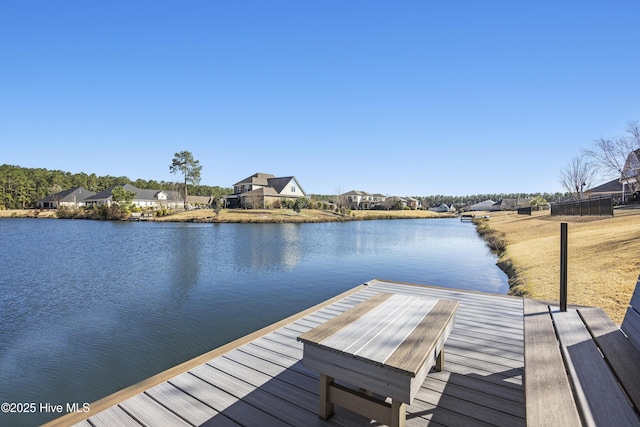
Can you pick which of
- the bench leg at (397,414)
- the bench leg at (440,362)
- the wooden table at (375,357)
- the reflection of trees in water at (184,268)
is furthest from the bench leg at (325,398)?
the reflection of trees in water at (184,268)

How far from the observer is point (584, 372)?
1.88 metres

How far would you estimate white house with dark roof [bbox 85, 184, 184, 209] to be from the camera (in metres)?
58.3

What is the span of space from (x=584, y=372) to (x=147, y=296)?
400 inches

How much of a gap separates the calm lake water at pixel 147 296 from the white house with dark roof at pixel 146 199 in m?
43.4

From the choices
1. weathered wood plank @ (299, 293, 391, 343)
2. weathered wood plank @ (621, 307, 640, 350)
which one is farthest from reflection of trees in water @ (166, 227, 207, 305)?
weathered wood plank @ (621, 307, 640, 350)

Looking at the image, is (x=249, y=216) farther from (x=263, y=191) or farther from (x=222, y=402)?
(x=222, y=402)

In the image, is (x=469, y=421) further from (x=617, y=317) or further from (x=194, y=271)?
(x=194, y=271)

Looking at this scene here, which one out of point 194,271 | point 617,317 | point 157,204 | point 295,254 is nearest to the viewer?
point 617,317

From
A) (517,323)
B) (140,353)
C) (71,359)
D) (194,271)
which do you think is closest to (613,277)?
(517,323)

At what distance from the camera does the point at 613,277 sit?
748cm

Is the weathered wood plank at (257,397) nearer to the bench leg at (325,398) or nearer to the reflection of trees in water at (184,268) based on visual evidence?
the bench leg at (325,398)

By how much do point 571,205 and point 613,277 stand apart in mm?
17207

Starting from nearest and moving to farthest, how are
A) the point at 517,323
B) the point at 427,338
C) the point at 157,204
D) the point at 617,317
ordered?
the point at 427,338
the point at 517,323
the point at 617,317
the point at 157,204

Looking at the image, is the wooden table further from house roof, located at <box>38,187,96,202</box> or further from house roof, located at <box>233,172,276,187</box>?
house roof, located at <box>38,187,96,202</box>
